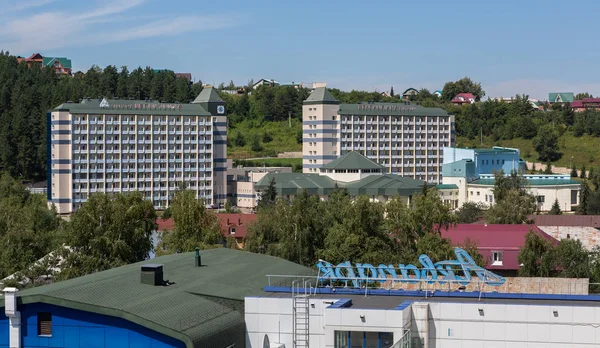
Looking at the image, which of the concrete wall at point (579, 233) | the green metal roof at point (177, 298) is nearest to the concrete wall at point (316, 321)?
the green metal roof at point (177, 298)

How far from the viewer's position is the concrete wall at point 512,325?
33.8 metres

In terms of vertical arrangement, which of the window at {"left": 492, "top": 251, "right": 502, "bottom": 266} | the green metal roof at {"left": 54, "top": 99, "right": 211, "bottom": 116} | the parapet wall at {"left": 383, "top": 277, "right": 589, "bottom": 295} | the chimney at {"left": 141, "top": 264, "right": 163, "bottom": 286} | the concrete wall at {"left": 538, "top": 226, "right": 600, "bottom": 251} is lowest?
the window at {"left": 492, "top": 251, "right": 502, "bottom": 266}

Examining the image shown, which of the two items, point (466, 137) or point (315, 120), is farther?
point (466, 137)

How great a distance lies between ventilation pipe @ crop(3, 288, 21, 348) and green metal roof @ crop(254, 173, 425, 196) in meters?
102

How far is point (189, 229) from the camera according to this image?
257 feet

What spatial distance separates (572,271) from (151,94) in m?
127

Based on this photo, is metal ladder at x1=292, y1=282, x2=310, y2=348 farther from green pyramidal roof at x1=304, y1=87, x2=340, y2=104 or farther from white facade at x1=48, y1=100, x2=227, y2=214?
green pyramidal roof at x1=304, y1=87, x2=340, y2=104

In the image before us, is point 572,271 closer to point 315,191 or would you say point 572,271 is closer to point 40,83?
point 315,191

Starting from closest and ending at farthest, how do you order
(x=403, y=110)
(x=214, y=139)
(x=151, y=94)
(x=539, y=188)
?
(x=539, y=188) → (x=214, y=139) → (x=403, y=110) → (x=151, y=94)

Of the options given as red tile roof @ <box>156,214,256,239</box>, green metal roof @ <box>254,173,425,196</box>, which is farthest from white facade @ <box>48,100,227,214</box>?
red tile roof @ <box>156,214,256,239</box>

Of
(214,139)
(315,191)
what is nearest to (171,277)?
(315,191)

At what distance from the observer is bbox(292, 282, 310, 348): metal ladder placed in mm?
35594

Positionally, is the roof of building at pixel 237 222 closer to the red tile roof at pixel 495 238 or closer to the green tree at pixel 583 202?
the red tile roof at pixel 495 238

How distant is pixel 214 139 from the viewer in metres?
154
